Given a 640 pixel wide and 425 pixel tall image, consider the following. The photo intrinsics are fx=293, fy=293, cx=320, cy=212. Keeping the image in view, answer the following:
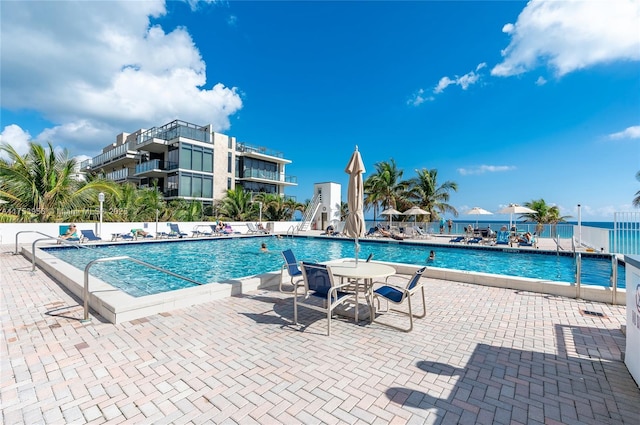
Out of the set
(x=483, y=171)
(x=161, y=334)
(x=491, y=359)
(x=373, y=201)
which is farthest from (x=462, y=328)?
(x=483, y=171)

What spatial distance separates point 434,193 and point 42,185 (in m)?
26.5

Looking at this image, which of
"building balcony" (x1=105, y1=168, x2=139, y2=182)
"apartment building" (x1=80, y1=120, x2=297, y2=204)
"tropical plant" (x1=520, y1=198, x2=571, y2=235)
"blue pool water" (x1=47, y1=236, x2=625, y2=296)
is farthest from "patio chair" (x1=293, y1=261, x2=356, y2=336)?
"building balcony" (x1=105, y1=168, x2=139, y2=182)

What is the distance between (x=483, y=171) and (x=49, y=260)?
104 feet

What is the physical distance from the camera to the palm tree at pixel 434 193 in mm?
25500

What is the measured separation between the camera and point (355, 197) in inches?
226

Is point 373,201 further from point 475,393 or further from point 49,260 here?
point 475,393

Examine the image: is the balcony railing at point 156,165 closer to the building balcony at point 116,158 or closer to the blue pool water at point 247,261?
the building balcony at point 116,158

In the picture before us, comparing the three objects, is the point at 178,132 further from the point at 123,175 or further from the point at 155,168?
the point at 123,175

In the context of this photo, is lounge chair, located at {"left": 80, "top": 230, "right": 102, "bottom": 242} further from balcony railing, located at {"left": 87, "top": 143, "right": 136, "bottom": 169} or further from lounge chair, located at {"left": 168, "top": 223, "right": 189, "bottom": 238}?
balcony railing, located at {"left": 87, "top": 143, "right": 136, "bottom": 169}

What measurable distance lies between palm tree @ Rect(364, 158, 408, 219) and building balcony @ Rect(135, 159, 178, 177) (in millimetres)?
17547

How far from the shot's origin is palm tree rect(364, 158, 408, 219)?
25900 mm

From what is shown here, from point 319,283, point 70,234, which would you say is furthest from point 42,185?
point 319,283

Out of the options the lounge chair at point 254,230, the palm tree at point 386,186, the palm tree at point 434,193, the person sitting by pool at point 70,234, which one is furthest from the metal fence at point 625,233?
the person sitting by pool at point 70,234

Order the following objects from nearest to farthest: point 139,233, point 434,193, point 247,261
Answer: point 247,261 < point 139,233 < point 434,193
